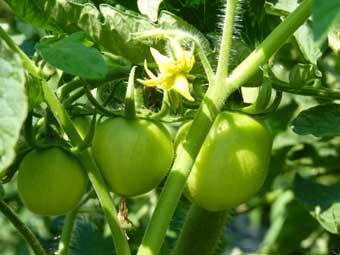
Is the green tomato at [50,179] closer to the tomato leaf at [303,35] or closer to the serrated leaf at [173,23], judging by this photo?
the serrated leaf at [173,23]

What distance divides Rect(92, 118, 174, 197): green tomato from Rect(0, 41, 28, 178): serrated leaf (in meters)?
0.24

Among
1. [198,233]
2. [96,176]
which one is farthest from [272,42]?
[198,233]

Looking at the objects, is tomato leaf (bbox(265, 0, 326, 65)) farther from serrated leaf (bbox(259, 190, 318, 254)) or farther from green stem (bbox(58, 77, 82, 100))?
serrated leaf (bbox(259, 190, 318, 254))

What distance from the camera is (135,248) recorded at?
→ 1.48 meters

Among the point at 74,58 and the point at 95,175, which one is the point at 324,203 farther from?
the point at 74,58

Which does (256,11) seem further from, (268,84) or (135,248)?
(135,248)

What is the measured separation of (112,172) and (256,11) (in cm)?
33

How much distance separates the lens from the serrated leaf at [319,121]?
46.0 inches

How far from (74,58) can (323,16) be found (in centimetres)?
32

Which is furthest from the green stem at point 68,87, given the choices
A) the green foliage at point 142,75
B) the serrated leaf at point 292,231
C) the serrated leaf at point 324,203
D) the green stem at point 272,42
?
the serrated leaf at point 292,231

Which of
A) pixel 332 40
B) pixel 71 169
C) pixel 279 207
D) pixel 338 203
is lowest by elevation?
pixel 279 207

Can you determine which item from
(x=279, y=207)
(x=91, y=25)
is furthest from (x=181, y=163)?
(x=279, y=207)

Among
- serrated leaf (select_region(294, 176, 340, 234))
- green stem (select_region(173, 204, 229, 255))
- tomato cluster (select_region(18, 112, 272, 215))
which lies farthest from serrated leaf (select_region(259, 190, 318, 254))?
tomato cluster (select_region(18, 112, 272, 215))

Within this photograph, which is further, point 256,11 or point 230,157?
point 256,11
